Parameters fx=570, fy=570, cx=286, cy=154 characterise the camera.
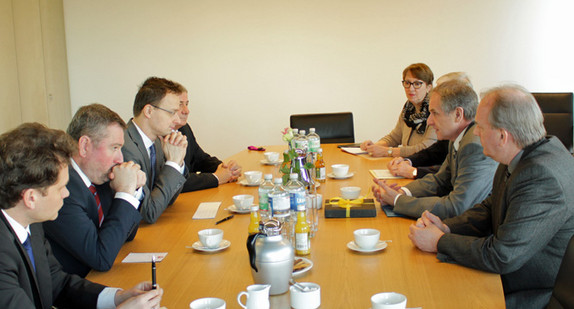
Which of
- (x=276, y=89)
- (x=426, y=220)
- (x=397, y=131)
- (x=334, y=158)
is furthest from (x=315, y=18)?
(x=426, y=220)

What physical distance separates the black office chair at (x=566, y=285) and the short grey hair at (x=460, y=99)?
1.27m

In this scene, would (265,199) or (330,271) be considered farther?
(265,199)

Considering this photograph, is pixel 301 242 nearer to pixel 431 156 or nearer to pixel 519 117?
pixel 519 117

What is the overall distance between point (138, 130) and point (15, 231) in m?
1.43

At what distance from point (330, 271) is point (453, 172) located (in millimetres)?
1227

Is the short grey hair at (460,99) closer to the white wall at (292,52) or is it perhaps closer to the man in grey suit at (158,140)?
the man in grey suit at (158,140)

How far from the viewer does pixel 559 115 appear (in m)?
4.81

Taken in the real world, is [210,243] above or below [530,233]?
below

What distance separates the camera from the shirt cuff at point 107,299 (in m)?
1.78

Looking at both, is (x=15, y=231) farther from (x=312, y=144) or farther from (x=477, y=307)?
(x=312, y=144)

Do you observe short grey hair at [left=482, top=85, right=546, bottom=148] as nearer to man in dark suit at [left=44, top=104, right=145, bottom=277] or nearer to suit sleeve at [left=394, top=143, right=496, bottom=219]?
suit sleeve at [left=394, top=143, right=496, bottom=219]

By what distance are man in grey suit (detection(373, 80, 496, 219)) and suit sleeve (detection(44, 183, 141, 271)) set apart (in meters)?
1.25

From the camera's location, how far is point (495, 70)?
6309 mm

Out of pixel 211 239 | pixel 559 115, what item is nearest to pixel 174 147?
pixel 211 239
